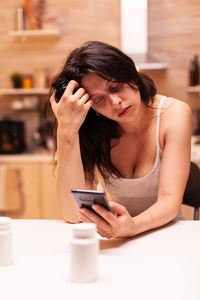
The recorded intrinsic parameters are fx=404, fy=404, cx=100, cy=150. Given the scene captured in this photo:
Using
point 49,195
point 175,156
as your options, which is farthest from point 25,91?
point 175,156

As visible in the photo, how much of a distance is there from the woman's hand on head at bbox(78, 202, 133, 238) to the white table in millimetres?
43

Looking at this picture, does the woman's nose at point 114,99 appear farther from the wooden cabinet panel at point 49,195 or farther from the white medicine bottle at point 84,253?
the wooden cabinet panel at point 49,195

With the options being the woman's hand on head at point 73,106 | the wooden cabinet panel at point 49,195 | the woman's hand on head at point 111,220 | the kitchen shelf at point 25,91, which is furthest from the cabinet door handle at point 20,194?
the woman's hand on head at point 111,220

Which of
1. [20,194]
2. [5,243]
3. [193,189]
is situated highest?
[5,243]

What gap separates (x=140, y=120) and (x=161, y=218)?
1.85ft

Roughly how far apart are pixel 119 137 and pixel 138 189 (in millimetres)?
256

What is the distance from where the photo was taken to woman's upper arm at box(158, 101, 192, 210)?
1.47 meters

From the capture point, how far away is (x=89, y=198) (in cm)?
107

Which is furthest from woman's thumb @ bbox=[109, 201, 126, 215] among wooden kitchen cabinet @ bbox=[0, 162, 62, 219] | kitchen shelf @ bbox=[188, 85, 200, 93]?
kitchen shelf @ bbox=[188, 85, 200, 93]

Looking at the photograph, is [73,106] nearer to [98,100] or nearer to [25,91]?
[98,100]

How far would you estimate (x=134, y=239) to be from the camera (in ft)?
4.06

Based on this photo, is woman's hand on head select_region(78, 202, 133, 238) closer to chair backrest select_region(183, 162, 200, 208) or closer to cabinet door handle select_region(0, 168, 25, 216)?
chair backrest select_region(183, 162, 200, 208)

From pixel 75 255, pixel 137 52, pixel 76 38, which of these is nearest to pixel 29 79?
pixel 76 38

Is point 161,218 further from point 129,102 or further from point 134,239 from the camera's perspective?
point 129,102
